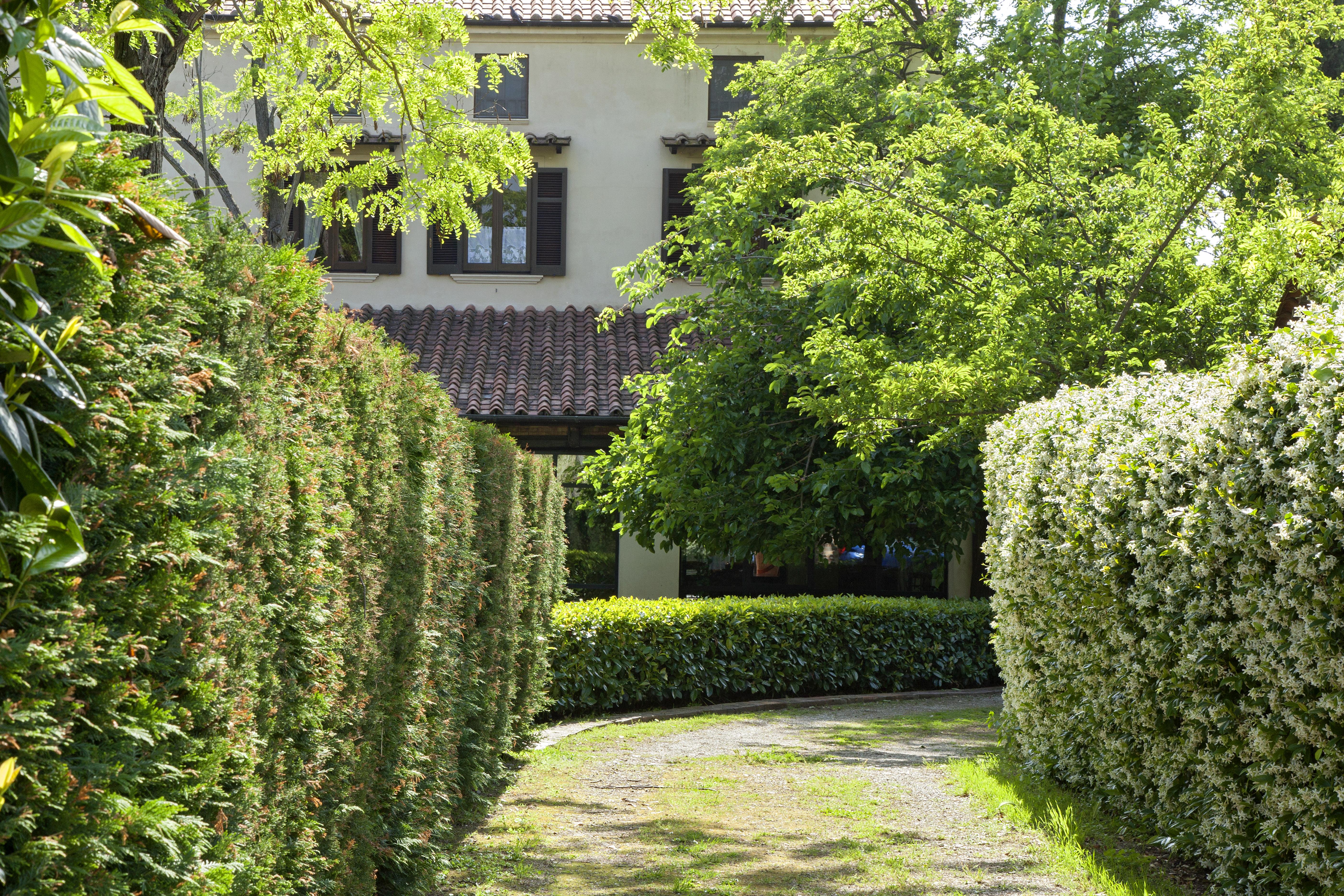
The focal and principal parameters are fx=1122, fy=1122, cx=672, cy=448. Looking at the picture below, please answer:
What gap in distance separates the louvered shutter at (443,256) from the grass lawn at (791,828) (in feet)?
37.9

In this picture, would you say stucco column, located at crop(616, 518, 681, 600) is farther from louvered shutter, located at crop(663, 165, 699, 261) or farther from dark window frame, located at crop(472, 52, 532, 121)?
dark window frame, located at crop(472, 52, 532, 121)

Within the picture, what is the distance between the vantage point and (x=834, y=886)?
575 centimetres

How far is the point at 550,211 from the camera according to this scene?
789 inches

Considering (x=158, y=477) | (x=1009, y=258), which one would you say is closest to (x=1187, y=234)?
(x=1009, y=258)

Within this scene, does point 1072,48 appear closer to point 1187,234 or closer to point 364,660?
point 1187,234

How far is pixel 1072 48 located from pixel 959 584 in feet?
28.6

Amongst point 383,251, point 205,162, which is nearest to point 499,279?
point 383,251

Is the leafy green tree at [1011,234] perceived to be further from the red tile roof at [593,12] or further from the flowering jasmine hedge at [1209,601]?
the red tile roof at [593,12]

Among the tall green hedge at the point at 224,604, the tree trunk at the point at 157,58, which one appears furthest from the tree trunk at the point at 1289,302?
the tree trunk at the point at 157,58

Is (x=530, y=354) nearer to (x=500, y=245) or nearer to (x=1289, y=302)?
(x=500, y=245)

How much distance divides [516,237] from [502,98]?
248 centimetres

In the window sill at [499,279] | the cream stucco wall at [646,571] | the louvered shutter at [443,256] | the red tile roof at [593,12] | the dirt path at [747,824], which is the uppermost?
the red tile roof at [593,12]

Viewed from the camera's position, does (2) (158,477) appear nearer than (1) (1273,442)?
Yes

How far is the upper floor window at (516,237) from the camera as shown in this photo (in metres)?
20.0
